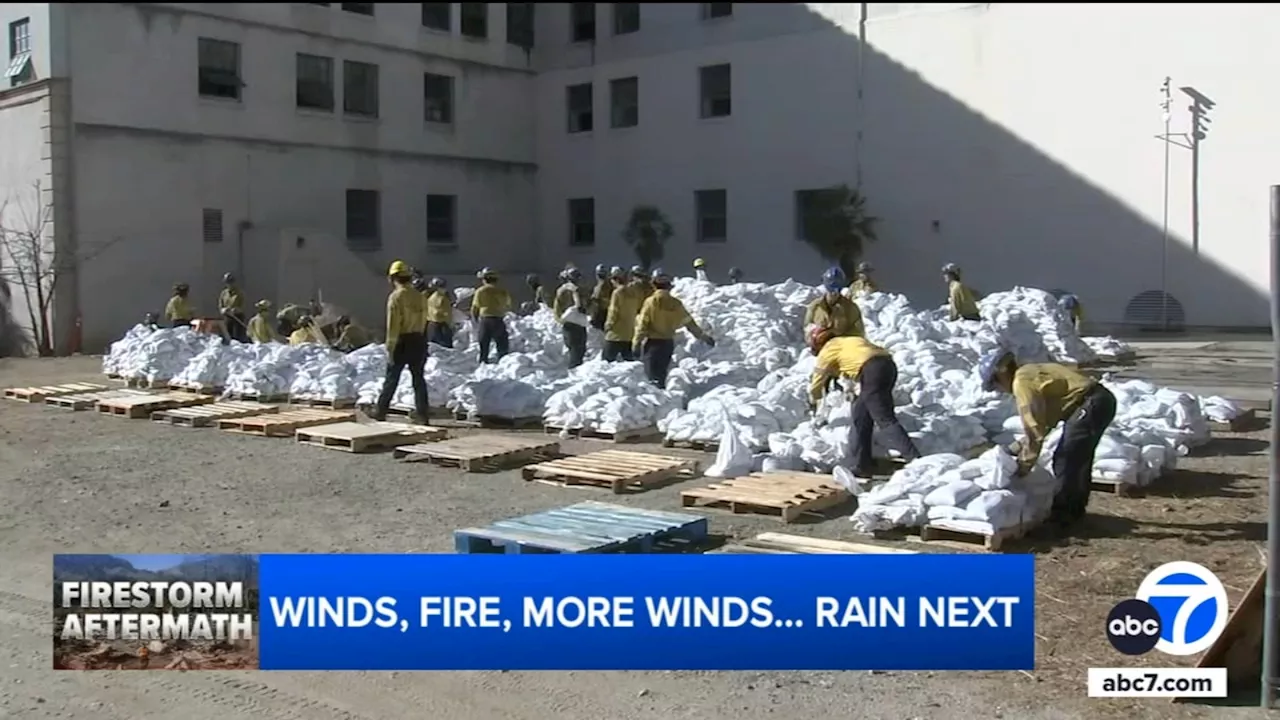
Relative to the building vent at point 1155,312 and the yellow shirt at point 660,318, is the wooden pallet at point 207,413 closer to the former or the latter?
the yellow shirt at point 660,318

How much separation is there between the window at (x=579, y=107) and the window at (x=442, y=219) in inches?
166

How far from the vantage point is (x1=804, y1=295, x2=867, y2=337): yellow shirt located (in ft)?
35.3

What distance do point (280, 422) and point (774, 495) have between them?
20.2 ft

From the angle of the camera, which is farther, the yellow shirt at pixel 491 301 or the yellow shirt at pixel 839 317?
the yellow shirt at pixel 491 301

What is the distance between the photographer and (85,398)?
14938mm

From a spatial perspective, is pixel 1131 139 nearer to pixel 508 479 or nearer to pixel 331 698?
pixel 508 479

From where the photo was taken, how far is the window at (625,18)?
32719 millimetres

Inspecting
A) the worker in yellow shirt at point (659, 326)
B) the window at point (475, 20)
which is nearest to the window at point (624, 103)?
the window at point (475, 20)

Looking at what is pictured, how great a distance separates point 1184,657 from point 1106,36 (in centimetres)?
2134

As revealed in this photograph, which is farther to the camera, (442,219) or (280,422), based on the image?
(442,219)

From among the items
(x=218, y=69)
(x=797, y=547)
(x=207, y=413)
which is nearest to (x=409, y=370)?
(x=207, y=413)

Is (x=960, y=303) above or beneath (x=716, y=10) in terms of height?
beneath

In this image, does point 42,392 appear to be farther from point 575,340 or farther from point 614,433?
point 614,433

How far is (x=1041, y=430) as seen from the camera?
7.43m
